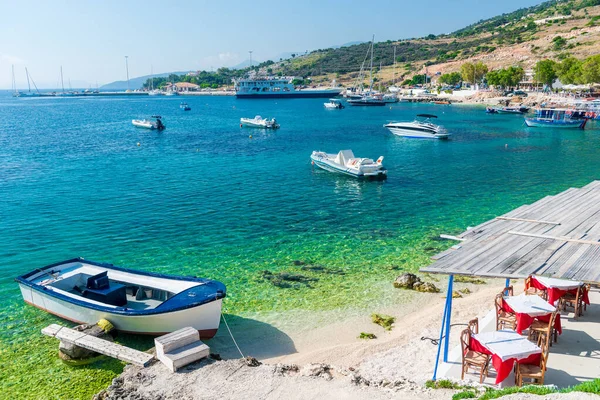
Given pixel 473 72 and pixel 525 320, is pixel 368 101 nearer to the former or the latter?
pixel 473 72

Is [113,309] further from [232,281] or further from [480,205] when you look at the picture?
[480,205]

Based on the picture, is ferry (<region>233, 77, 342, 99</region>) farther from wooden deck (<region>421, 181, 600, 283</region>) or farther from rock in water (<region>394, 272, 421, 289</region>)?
wooden deck (<region>421, 181, 600, 283</region>)

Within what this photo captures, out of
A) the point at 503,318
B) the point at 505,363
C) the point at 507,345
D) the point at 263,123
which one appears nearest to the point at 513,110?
the point at 263,123

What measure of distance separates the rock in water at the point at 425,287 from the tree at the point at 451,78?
495 ft

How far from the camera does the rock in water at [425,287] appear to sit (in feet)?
57.7

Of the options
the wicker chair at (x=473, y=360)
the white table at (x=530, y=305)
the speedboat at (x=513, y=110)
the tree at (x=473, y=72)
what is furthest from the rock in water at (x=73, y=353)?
Answer: the tree at (x=473, y=72)

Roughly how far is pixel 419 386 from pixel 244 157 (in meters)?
42.4

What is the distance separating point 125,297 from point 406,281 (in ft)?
33.9

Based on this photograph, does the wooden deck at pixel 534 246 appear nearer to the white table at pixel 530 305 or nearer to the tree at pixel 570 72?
the white table at pixel 530 305

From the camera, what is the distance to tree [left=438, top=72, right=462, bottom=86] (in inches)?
6093

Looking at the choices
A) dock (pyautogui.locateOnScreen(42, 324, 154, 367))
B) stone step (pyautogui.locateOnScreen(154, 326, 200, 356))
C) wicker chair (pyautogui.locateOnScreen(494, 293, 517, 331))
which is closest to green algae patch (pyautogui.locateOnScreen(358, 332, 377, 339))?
wicker chair (pyautogui.locateOnScreen(494, 293, 517, 331))

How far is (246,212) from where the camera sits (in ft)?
95.1

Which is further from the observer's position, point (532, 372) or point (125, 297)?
point (125, 297)

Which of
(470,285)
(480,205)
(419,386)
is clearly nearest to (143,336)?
(419,386)
